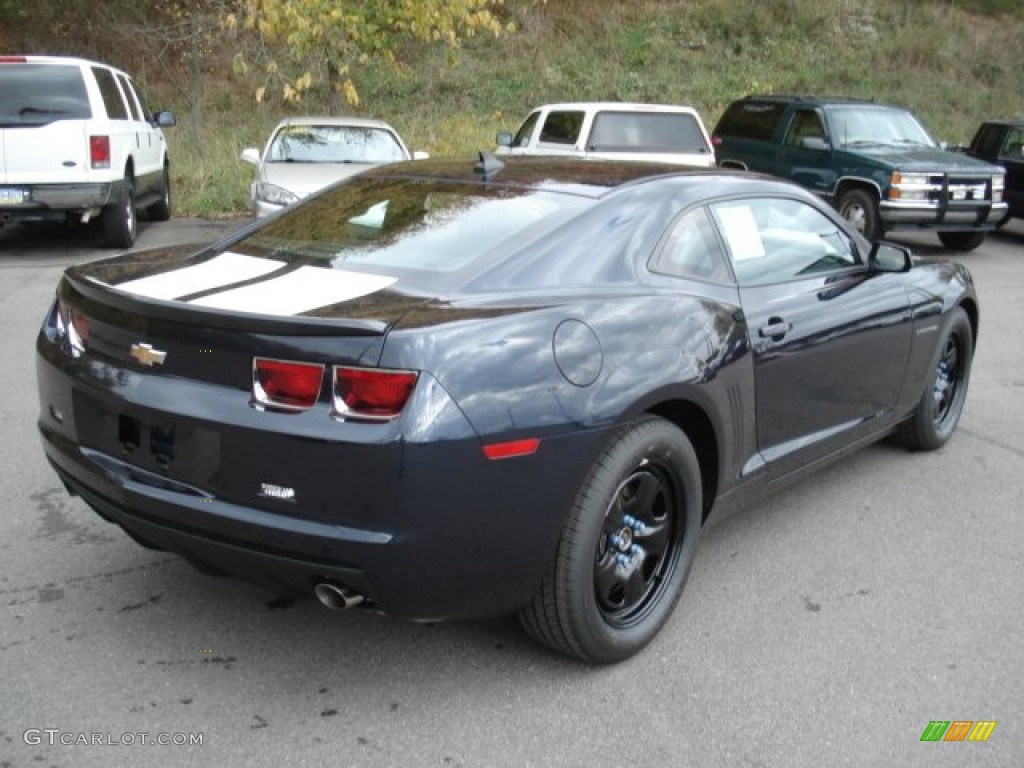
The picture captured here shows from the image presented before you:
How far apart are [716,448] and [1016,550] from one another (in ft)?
5.26

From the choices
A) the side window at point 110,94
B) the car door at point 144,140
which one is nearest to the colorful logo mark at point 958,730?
the side window at point 110,94

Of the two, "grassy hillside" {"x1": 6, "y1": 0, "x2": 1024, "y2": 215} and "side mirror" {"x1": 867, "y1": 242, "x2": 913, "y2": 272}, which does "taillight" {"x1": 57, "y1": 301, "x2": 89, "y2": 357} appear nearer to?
"side mirror" {"x1": 867, "y1": 242, "x2": 913, "y2": 272}

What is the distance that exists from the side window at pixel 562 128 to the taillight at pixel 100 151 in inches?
206

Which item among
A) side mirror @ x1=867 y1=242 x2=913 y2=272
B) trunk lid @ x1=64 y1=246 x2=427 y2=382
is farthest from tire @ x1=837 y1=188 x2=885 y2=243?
trunk lid @ x1=64 y1=246 x2=427 y2=382

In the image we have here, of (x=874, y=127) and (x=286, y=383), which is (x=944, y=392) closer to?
(x=286, y=383)

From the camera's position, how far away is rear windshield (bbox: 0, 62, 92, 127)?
10.3 meters

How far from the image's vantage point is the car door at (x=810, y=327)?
388 cm

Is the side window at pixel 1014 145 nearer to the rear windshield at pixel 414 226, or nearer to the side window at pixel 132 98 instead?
the side window at pixel 132 98

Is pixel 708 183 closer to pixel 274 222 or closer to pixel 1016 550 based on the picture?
pixel 274 222

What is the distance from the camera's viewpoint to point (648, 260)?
138 inches

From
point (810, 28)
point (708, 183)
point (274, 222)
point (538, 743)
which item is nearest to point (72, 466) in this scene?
point (274, 222)

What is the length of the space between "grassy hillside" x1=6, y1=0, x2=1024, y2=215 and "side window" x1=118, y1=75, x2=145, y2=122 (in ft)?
19.9

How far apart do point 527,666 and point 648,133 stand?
1015cm

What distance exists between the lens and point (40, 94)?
10469mm
